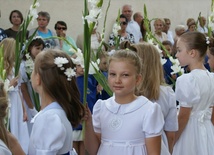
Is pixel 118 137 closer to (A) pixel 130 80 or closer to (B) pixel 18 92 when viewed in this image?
(A) pixel 130 80

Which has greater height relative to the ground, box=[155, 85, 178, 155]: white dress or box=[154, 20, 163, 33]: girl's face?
box=[154, 20, 163, 33]: girl's face

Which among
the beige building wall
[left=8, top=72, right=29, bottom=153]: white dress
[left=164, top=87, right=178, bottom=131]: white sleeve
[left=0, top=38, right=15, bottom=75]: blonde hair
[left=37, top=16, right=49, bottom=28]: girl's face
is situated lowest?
[left=8, top=72, right=29, bottom=153]: white dress

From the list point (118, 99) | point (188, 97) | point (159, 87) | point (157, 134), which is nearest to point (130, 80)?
point (118, 99)

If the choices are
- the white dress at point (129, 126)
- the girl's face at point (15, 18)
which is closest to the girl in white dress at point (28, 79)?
the girl's face at point (15, 18)

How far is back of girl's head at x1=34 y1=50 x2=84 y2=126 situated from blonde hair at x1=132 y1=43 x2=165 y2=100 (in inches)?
33.2

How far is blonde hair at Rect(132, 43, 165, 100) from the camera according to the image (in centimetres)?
379

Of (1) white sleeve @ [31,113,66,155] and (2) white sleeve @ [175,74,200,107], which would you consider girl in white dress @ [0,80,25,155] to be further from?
(2) white sleeve @ [175,74,200,107]

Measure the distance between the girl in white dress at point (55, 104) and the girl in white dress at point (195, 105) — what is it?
1371 mm

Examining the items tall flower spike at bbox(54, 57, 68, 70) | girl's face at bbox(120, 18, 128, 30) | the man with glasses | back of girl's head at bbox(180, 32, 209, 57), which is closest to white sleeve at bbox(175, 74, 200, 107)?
back of girl's head at bbox(180, 32, 209, 57)

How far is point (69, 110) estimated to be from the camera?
300 cm

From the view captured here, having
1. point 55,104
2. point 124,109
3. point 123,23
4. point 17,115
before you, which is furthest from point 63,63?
point 123,23

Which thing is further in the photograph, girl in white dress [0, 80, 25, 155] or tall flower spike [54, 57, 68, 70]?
tall flower spike [54, 57, 68, 70]

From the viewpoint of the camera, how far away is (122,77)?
3.09 meters

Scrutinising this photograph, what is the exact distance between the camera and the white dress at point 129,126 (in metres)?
3.04
